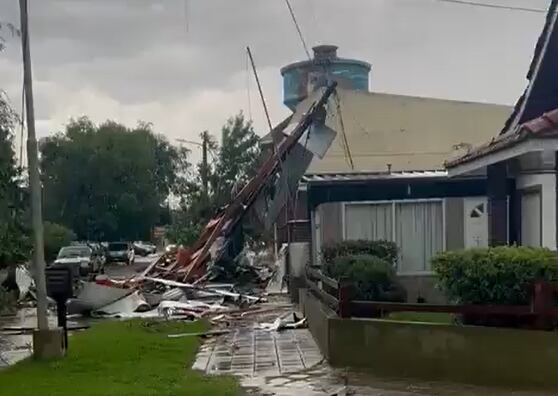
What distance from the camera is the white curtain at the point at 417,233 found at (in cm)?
2102

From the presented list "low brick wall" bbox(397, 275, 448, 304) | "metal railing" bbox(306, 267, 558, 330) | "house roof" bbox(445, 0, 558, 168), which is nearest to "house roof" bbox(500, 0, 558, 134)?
"house roof" bbox(445, 0, 558, 168)

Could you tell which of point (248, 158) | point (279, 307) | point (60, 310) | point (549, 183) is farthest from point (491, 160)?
point (248, 158)

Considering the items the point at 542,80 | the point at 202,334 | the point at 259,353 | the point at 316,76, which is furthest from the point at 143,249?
the point at 542,80

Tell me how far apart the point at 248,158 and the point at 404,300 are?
44.7 meters

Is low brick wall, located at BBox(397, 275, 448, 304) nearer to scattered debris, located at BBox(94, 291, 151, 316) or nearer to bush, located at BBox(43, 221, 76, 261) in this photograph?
scattered debris, located at BBox(94, 291, 151, 316)

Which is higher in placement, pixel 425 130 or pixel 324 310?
pixel 425 130

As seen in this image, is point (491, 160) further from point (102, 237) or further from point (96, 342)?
point (102, 237)

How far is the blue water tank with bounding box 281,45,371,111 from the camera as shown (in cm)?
4731

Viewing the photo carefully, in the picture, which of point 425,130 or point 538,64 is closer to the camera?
point 538,64

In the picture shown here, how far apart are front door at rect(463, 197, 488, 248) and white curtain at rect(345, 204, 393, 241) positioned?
179cm

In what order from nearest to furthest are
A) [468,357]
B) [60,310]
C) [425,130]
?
[468,357]
[60,310]
[425,130]

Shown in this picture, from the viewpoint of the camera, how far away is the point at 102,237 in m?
74.1

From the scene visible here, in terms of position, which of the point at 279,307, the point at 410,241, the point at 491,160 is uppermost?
the point at 491,160

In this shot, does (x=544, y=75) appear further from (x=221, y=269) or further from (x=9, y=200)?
(x=221, y=269)
